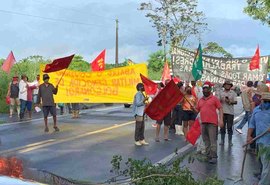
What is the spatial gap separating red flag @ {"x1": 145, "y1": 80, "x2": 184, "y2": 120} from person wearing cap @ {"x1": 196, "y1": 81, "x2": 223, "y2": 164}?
7.32 ft

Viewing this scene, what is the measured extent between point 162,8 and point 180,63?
122 ft

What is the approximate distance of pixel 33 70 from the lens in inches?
1196

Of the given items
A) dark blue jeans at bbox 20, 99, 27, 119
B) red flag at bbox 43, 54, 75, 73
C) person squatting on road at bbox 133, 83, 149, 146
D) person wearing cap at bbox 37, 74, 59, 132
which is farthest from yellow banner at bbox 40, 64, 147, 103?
person squatting on road at bbox 133, 83, 149, 146

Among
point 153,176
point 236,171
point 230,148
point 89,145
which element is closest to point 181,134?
point 230,148

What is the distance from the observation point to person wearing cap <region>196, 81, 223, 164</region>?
33.2 feet

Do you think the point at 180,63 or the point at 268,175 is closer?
the point at 268,175

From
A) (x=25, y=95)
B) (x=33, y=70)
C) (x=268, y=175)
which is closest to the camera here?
(x=268, y=175)

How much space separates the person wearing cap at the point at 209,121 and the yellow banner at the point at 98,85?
973 cm

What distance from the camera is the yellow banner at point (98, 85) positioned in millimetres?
20109

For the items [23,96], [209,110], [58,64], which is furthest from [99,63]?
[209,110]

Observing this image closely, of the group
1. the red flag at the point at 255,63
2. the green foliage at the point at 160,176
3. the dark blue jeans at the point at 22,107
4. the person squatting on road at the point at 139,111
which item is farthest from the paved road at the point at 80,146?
the red flag at the point at 255,63

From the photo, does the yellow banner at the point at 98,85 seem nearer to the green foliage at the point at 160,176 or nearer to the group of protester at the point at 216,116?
the group of protester at the point at 216,116

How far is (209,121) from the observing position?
1013 cm

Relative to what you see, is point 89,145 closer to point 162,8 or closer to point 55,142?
point 55,142
